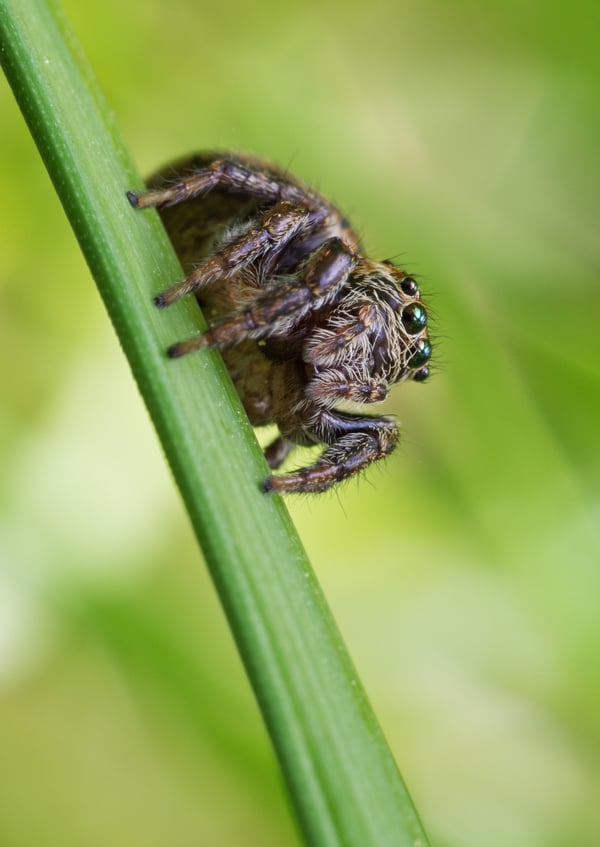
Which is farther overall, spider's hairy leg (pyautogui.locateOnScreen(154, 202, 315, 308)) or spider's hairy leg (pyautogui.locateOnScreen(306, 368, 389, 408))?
spider's hairy leg (pyautogui.locateOnScreen(306, 368, 389, 408))

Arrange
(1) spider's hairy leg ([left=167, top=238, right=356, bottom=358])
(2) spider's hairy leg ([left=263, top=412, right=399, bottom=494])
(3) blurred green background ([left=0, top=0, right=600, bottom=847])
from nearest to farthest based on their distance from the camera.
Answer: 1. (1) spider's hairy leg ([left=167, top=238, right=356, bottom=358])
2. (2) spider's hairy leg ([left=263, top=412, right=399, bottom=494])
3. (3) blurred green background ([left=0, top=0, right=600, bottom=847])

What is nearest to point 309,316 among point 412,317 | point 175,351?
point 412,317

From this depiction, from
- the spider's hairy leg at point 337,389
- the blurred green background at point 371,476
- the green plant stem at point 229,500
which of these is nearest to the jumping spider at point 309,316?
the spider's hairy leg at point 337,389

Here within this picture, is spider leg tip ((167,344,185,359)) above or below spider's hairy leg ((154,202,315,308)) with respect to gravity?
below

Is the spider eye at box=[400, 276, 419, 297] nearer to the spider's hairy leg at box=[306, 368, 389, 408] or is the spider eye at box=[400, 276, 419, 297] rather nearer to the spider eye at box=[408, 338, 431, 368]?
the spider eye at box=[408, 338, 431, 368]

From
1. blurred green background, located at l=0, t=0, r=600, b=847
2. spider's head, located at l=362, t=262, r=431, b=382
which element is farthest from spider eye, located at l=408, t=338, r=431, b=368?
blurred green background, located at l=0, t=0, r=600, b=847

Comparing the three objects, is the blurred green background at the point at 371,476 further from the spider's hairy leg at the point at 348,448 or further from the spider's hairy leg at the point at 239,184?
the spider's hairy leg at the point at 239,184
